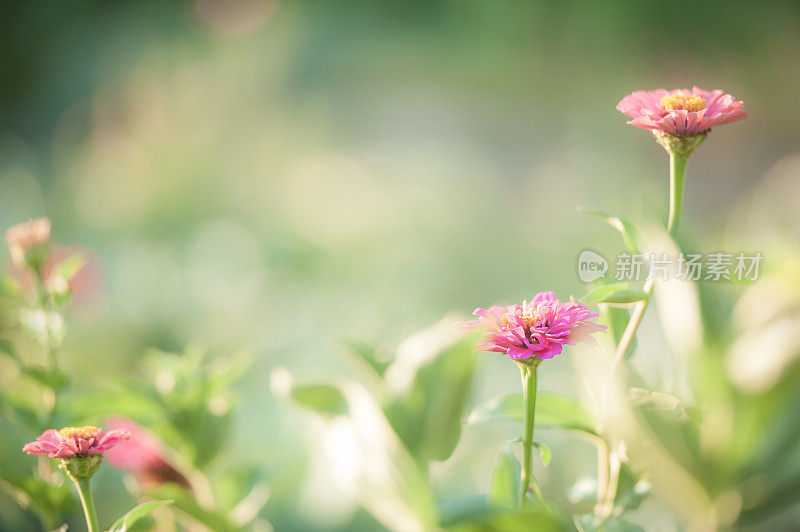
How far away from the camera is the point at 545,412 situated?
0.59 ft

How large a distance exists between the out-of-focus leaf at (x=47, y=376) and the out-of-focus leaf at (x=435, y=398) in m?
0.10

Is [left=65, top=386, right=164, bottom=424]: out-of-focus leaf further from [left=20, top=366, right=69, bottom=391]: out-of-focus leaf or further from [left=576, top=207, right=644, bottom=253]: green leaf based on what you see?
[left=576, top=207, right=644, bottom=253]: green leaf

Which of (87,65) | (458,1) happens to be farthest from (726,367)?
(87,65)

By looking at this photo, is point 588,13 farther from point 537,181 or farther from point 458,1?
point 537,181

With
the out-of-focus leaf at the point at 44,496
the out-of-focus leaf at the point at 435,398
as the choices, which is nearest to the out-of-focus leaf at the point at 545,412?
the out-of-focus leaf at the point at 435,398

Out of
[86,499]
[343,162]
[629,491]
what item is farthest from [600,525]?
[343,162]

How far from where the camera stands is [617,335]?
175 millimetres

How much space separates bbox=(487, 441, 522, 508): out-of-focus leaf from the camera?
180 millimetres

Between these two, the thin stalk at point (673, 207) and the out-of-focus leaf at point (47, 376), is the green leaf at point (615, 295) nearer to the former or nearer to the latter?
the thin stalk at point (673, 207)

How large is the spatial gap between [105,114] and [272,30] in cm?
38

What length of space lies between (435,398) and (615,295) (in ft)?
0.21

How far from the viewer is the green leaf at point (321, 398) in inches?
7.8

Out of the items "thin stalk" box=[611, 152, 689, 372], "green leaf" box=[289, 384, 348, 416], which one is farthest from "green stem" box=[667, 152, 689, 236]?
"green leaf" box=[289, 384, 348, 416]

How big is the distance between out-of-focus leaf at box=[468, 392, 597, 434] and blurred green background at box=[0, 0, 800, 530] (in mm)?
64
